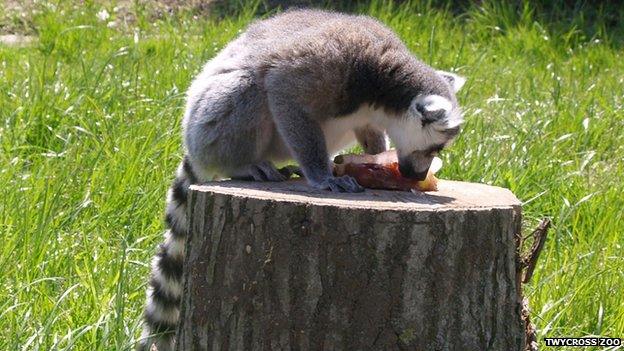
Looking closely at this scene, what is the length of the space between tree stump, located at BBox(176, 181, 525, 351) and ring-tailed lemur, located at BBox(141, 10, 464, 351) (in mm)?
603

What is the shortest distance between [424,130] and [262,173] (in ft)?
1.82

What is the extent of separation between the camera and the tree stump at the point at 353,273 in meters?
2.39

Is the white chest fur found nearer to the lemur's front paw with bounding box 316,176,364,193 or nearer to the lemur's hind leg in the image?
the lemur's hind leg

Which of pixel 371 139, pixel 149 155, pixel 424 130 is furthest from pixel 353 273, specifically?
pixel 149 155

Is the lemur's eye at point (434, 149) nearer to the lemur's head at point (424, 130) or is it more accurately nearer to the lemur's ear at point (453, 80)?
the lemur's head at point (424, 130)

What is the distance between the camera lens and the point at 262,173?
3.17m

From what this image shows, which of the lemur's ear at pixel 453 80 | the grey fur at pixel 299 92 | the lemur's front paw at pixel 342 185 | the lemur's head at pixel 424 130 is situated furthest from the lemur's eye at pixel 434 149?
the lemur's front paw at pixel 342 185

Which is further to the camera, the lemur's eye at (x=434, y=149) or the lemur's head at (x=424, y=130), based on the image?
the lemur's eye at (x=434, y=149)

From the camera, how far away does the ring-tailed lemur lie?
10.4ft

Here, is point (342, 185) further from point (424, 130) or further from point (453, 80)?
point (453, 80)

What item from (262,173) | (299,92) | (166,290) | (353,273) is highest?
(299,92)

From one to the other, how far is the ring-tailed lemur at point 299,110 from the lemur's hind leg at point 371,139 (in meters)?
0.23

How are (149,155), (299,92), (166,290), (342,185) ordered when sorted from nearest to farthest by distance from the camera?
(342,185) → (166,290) → (299,92) → (149,155)

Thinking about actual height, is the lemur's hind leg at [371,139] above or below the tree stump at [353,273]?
above
